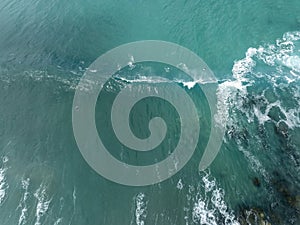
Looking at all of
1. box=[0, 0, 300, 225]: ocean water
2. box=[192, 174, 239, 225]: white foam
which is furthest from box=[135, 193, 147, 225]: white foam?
box=[192, 174, 239, 225]: white foam

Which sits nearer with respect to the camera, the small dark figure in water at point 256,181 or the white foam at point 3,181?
the white foam at point 3,181

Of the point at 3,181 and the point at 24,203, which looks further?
the point at 3,181

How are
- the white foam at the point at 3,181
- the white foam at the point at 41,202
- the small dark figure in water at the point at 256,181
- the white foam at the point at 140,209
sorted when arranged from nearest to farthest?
the white foam at the point at 140,209, the white foam at the point at 41,202, the white foam at the point at 3,181, the small dark figure in water at the point at 256,181

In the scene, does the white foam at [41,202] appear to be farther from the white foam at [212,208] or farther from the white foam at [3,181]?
the white foam at [212,208]

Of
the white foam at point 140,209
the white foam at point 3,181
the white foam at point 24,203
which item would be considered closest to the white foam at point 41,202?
the white foam at point 24,203

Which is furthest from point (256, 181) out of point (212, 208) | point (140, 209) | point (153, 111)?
point (153, 111)

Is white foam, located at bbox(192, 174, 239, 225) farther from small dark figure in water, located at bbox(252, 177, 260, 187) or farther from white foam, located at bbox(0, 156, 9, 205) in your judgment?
white foam, located at bbox(0, 156, 9, 205)

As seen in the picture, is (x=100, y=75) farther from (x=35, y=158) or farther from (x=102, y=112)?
(x=35, y=158)

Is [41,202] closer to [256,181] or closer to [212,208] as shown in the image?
[212,208]

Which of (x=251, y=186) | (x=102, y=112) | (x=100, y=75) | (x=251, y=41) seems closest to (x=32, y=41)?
(x=100, y=75)
